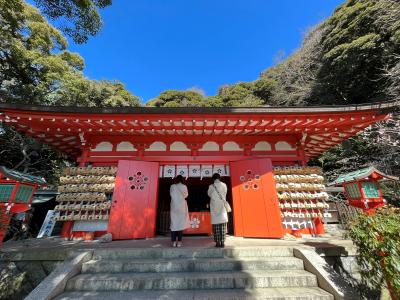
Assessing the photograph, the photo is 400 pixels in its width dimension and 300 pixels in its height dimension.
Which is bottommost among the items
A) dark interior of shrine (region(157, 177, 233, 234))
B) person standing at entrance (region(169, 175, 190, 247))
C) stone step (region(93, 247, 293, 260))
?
stone step (region(93, 247, 293, 260))

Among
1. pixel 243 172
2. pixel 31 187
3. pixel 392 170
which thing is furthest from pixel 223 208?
pixel 392 170

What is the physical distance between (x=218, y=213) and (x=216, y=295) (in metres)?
1.93

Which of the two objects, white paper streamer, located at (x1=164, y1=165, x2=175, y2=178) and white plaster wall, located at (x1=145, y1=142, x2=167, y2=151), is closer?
white paper streamer, located at (x1=164, y1=165, x2=175, y2=178)

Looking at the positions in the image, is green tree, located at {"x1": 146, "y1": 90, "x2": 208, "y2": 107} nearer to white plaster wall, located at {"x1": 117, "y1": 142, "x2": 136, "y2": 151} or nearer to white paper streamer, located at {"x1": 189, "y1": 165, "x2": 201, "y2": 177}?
white plaster wall, located at {"x1": 117, "y1": 142, "x2": 136, "y2": 151}

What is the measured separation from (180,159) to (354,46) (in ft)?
42.3

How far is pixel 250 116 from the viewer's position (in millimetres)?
5840

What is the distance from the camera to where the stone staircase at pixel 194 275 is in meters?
3.23

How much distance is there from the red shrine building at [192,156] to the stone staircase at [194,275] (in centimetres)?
196

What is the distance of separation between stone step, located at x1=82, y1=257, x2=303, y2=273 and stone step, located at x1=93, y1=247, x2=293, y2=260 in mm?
257

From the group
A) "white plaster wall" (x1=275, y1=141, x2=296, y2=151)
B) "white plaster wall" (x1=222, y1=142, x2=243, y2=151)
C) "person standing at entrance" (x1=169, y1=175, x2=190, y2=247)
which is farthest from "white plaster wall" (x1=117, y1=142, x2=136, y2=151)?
"white plaster wall" (x1=275, y1=141, x2=296, y2=151)

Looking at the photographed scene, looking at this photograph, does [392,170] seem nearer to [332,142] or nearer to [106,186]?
[332,142]

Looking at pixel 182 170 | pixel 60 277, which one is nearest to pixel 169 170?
pixel 182 170

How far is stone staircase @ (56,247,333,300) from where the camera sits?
3.23 m

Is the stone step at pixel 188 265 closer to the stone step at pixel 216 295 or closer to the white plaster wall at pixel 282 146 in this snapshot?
the stone step at pixel 216 295
